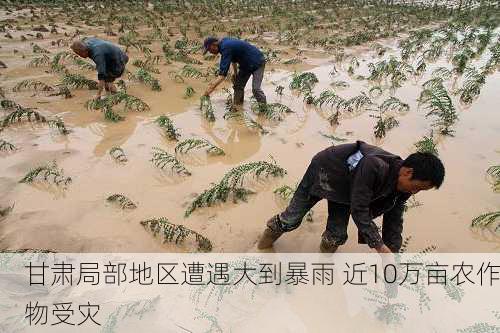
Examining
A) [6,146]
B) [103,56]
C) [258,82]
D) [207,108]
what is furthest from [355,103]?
[6,146]

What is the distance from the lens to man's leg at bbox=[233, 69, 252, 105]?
21.6 ft

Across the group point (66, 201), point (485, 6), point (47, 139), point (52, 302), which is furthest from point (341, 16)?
point (52, 302)

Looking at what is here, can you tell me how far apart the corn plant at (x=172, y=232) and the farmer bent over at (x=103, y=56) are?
3.51 m

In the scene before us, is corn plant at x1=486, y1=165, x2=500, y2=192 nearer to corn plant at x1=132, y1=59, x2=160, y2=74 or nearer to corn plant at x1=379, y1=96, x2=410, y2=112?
corn plant at x1=379, y1=96, x2=410, y2=112

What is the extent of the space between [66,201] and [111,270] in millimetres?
1254

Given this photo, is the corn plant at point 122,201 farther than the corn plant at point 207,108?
No

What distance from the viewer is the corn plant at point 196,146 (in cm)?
539

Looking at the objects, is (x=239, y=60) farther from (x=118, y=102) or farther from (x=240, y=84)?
(x=118, y=102)

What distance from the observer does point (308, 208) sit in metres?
3.31

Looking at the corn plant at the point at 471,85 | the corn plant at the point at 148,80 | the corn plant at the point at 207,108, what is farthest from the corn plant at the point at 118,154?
the corn plant at the point at 471,85

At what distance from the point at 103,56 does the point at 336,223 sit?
16.0 feet

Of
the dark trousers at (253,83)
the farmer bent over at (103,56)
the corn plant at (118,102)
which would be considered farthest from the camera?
the corn plant at (118,102)

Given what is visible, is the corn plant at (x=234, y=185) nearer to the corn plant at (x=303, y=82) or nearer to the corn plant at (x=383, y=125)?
the corn plant at (x=383, y=125)

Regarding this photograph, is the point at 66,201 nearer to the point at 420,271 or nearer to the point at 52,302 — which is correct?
the point at 52,302
